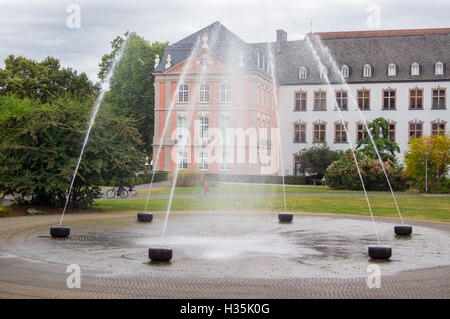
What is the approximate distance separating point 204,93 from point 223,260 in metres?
52.2

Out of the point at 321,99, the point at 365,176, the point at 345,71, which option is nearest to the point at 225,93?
the point at 321,99

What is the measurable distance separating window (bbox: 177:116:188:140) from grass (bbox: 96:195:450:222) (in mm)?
28540

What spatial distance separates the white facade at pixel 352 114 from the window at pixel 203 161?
12337 mm

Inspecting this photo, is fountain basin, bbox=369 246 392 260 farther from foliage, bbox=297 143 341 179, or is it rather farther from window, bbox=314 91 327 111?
window, bbox=314 91 327 111

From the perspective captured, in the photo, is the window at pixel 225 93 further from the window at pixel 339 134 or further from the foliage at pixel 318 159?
the window at pixel 339 134

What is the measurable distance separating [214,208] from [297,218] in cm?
676

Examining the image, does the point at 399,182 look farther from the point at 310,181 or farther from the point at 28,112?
the point at 28,112

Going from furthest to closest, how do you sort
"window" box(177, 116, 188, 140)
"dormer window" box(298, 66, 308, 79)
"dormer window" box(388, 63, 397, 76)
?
"dormer window" box(298, 66, 308, 79) → "dormer window" box(388, 63, 397, 76) → "window" box(177, 116, 188, 140)

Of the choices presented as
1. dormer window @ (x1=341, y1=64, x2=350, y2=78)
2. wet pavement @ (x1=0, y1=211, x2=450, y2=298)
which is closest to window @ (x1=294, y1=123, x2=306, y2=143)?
dormer window @ (x1=341, y1=64, x2=350, y2=78)

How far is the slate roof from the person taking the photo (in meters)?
65.5

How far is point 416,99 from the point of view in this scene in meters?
68.4

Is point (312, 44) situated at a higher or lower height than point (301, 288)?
higher

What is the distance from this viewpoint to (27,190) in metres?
26.2
